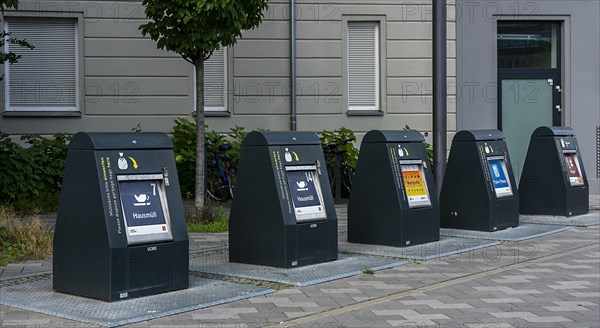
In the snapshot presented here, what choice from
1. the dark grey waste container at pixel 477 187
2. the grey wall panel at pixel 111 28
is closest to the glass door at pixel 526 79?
the dark grey waste container at pixel 477 187

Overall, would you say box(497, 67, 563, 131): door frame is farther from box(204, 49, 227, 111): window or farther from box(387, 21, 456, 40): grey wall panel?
box(204, 49, 227, 111): window

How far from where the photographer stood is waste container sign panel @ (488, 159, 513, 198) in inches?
504

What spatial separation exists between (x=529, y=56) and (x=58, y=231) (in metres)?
13.4

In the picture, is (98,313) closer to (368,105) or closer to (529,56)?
(368,105)

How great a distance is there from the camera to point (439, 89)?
1341 cm

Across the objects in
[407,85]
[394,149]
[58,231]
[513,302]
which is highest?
[407,85]

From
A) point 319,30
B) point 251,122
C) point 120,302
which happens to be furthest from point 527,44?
point 120,302

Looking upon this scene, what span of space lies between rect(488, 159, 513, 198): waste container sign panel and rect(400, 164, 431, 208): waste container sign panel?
5.39 feet

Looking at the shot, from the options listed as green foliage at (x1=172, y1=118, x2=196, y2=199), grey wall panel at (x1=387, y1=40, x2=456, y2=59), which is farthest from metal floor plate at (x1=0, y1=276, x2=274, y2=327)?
grey wall panel at (x1=387, y1=40, x2=456, y2=59)

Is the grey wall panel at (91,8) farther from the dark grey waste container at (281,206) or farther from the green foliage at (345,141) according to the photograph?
the dark grey waste container at (281,206)

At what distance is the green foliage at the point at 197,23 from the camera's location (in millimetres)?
12398

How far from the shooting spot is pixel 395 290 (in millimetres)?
8594

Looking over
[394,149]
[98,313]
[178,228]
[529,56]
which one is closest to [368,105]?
[529,56]

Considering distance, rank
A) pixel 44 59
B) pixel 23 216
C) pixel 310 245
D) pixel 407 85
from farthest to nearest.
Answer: pixel 407 85
pixel 44 59
pixel 23 216
pixel 310 245
